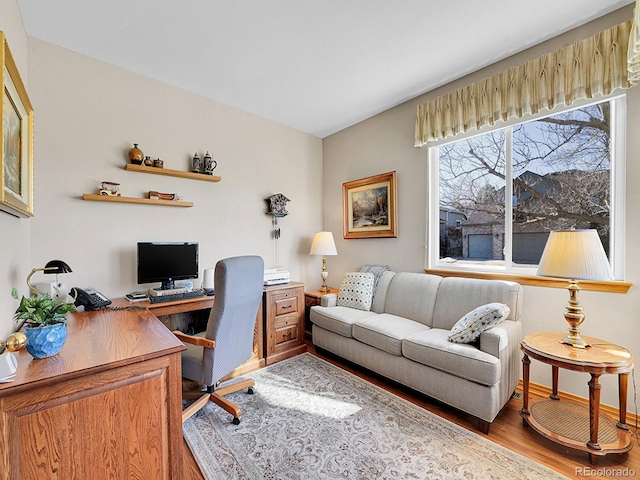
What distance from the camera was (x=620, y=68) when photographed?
1.85 m

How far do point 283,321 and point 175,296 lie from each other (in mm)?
1135

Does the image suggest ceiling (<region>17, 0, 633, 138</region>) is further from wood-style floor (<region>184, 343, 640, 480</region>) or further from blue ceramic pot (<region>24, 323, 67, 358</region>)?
wood-style floor (<region>184, 343, 640, 480</region>)

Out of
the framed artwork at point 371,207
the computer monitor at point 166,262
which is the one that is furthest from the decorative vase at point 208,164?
the framed artwork at point 371,207

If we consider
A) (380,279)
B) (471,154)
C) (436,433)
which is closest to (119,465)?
(436,433)

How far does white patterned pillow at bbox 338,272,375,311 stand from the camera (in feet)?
9.92

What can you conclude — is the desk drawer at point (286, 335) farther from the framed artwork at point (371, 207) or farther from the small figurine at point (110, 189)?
the small figurine at point (110, 189)

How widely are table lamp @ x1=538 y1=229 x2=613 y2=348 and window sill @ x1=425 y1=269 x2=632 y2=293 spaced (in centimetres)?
38

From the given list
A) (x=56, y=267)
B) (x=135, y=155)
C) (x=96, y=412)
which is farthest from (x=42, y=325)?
(x=135, y=155)

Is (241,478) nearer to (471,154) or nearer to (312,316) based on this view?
(312,316)

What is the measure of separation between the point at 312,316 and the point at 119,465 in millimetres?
2128

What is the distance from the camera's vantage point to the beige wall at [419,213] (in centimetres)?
190

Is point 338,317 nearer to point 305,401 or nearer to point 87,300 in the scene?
point 305,401

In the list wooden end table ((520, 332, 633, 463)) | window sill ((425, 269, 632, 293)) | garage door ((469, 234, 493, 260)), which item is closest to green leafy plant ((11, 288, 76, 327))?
wooden end table ((520, 332, 633, 463))

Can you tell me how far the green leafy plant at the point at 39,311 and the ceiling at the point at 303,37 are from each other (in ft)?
6.20
